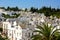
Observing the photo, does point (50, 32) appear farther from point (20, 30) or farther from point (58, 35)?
point (20, 30)

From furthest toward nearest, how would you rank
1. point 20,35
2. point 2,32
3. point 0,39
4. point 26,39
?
point 2,32, point 0,39, point 20,35, point 26,39

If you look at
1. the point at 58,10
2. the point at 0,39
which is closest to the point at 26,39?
the point at 0,39

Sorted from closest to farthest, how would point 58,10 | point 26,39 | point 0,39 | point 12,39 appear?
point 26,39, point 12,39, point 0,39, point 58,10

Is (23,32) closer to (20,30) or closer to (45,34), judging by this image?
(20,30)

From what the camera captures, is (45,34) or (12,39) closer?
(45,34)

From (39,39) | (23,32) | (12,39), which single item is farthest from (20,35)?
(39,39)

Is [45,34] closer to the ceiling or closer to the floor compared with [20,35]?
closer to the ceiling

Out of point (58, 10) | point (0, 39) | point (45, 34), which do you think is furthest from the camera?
point (58, 10)

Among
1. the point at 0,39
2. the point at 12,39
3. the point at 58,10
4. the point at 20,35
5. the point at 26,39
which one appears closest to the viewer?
the point at 26,39

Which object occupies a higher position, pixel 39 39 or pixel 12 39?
pixel 39 39
